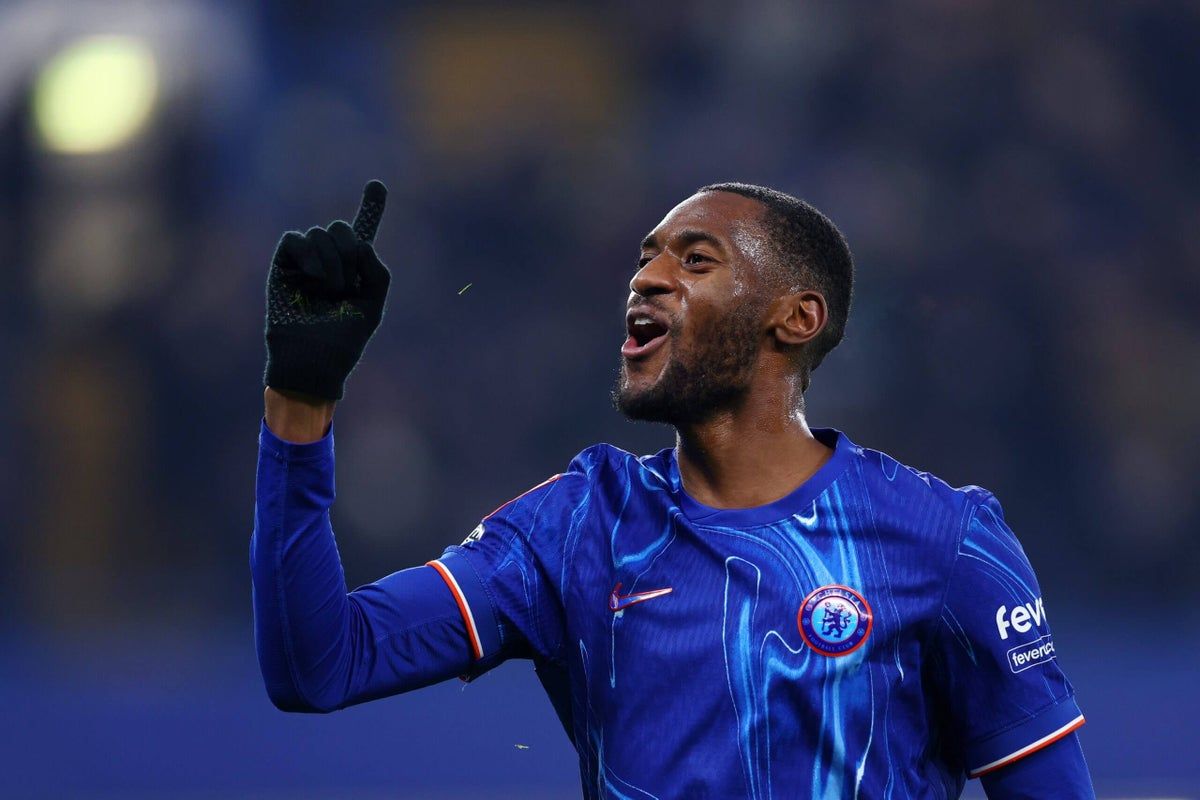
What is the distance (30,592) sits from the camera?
6367 millimetres

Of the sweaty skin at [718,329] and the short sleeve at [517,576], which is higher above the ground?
the sweaty skin at [718,329]

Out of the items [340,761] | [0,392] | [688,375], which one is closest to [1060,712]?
[688,375]

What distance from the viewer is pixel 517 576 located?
2.15m

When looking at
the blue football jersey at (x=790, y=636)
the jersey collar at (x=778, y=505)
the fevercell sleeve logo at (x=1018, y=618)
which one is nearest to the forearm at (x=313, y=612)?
the blue football jersey at (x=790, y=636)

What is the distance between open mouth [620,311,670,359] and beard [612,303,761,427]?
0.03m

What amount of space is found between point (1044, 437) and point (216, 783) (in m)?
4.04

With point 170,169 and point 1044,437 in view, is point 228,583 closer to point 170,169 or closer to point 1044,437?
point 170,169

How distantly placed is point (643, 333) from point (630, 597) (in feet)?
1.50

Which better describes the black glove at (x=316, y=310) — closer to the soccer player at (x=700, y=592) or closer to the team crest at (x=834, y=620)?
the soccer player at (x=700, y=592)

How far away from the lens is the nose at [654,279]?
2.27m

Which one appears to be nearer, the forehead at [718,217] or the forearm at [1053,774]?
the forearm at [1053,774]

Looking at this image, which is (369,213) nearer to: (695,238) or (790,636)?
(695,238)

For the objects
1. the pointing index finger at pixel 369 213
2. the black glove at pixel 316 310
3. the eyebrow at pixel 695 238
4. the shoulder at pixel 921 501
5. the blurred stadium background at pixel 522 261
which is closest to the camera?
the black glove at pixel 316 310

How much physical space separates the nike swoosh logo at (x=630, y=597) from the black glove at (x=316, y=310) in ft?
1.71
